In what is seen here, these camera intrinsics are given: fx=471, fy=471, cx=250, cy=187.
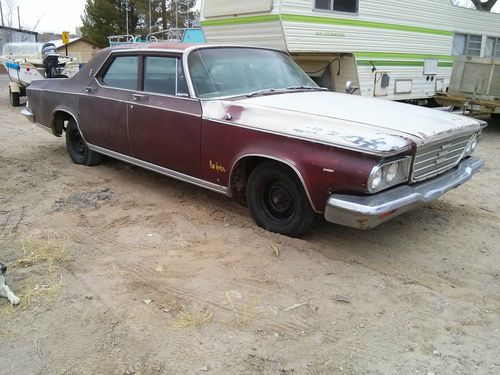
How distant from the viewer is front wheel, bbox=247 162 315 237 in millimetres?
3777

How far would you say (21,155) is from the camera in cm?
700

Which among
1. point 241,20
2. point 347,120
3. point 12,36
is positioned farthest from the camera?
point 12,36

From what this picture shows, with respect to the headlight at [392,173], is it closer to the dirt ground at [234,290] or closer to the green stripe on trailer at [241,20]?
the dirt ground at [234,290]

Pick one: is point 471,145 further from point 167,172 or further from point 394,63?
point 394,63

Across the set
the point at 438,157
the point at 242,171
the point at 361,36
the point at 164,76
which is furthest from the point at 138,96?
the point at 361,36

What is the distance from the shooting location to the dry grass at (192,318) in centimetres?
285

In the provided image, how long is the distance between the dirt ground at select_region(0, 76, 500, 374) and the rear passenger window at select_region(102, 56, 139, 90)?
1272 mm

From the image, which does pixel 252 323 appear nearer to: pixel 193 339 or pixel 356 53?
pixel 193 339

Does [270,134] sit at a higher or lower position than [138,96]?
lower

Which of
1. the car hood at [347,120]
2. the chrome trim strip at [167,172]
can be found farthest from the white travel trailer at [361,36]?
the car hood at [347,120]

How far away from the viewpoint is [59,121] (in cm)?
650

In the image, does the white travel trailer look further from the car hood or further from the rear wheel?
the car hood

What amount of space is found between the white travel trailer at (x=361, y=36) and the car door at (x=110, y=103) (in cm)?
321

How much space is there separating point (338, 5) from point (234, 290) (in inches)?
265
